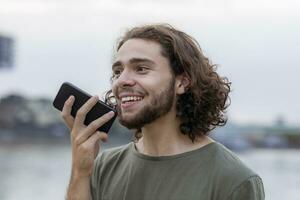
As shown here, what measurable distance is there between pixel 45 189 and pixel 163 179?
22942mm

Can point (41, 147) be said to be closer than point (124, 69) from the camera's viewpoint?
No

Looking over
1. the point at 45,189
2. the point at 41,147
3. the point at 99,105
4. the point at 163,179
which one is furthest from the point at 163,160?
the point at 41,147

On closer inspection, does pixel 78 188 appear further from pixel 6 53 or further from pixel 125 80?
pixel 6 53

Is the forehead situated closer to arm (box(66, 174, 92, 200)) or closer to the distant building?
arm (box(66, 174, 92, 200))

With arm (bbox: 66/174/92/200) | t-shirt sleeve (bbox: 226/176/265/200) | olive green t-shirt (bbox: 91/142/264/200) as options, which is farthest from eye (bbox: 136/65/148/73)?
t-shirt sleeve (bbox: 226/176/265/200)

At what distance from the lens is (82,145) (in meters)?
3.28

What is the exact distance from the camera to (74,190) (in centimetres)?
332

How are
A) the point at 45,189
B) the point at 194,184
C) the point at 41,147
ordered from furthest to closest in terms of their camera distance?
the point at 41,147
the point at 45,189
the point at 194,184

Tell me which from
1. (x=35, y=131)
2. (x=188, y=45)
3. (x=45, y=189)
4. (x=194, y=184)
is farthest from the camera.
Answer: (x=35, y=131)

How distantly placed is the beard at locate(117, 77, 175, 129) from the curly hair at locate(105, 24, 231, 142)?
11cm

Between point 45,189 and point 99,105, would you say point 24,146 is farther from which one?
point 99,105

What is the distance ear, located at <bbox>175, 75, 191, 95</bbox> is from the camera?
3441mm

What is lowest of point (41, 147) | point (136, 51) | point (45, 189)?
point (41, 147)

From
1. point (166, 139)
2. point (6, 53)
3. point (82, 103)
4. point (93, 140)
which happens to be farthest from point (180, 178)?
point (6, 53)
